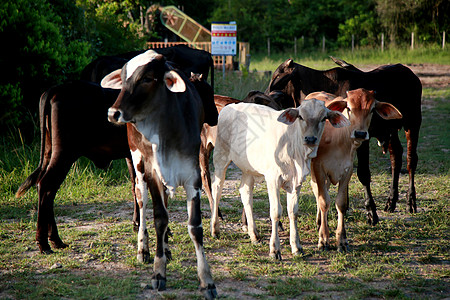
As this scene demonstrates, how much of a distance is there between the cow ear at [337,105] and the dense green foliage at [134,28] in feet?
16.3

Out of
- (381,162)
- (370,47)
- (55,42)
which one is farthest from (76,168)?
(370,47)

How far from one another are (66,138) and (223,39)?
10425 millimetres

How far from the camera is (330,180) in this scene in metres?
6.09

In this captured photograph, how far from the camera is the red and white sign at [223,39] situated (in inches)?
600

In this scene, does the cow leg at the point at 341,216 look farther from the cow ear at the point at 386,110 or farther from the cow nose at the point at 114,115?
the cow nose at the point at 114,115

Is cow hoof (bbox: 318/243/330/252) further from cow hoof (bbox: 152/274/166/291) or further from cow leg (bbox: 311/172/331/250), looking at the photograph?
cow hoof (bbox: 152/274/166/291)

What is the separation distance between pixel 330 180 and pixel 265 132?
98 cm

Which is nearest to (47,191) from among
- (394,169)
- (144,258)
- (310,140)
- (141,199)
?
(141,199)

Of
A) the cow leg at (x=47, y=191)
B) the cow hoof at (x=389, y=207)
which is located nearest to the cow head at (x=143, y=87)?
the cow leg at (x=47, y=191)

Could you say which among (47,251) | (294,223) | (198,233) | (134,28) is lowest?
(47,251)

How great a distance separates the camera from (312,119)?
17.8ft

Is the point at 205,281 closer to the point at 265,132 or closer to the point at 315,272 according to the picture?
the point at 315,272

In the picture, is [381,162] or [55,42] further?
[381,162]

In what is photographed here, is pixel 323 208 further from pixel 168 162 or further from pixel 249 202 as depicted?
pixel 168 162
